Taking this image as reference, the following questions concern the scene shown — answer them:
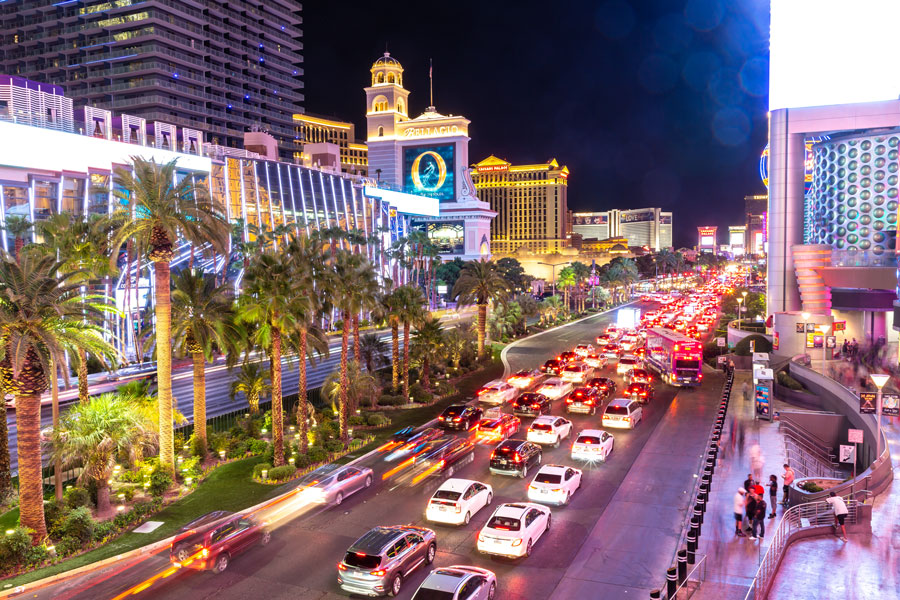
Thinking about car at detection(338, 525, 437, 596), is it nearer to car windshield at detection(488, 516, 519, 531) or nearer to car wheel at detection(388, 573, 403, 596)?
car wheel at detection(388, 573, 403, 596)

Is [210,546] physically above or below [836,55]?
below

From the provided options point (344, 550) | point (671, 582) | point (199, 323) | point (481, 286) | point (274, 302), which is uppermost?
point (274, 302)

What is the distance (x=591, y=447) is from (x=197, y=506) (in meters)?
15.2

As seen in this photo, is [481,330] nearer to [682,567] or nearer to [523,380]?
[523,380]

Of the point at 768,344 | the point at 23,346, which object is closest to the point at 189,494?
the point at 23,346

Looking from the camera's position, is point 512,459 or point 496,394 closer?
point 512,459

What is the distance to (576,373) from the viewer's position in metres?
45.5

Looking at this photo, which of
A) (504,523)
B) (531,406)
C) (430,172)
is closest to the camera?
(504,523)

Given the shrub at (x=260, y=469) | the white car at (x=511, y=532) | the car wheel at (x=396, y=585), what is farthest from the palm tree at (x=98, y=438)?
the white car at (x=511, y=532)

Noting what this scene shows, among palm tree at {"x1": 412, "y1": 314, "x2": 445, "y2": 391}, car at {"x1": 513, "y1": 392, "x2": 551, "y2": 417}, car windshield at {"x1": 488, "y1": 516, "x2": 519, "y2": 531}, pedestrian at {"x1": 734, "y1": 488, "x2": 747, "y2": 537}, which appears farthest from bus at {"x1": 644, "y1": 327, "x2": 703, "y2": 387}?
car windshield at {"x1": 488, "y1": 516, "x2": 519, "y2": 531}

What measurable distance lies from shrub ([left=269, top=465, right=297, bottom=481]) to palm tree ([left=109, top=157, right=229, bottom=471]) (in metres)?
3.71

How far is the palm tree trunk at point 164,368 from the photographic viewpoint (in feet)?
81.9

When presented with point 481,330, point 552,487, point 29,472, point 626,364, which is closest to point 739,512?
point 552,487

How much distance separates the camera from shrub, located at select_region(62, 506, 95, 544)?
63.1 feet
